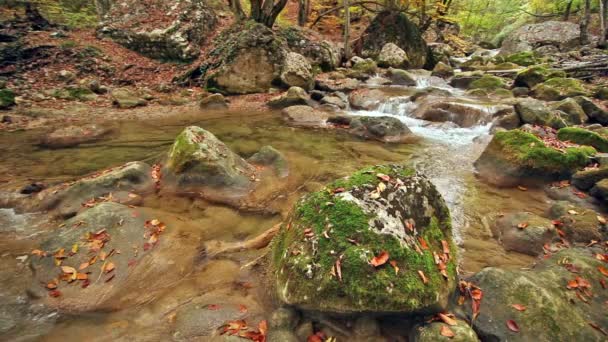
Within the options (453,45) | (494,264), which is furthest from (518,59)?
(494,264)

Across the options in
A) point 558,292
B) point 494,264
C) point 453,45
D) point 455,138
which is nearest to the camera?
point 558,292

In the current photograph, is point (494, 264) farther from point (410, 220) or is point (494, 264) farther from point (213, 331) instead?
point (213, 331)

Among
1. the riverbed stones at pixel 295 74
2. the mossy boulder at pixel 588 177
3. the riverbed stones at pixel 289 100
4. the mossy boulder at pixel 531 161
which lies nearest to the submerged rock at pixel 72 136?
the riverbed stones at pixel 289 100

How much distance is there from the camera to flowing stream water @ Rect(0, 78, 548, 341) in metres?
2.91

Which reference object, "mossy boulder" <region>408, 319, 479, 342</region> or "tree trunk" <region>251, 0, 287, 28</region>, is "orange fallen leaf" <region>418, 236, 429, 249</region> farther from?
"tree trunk" <region>251, 0, 287, 28</region>

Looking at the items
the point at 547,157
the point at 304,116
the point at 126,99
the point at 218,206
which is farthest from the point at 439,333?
the point at 126,99

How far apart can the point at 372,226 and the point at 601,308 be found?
2116 millimetres

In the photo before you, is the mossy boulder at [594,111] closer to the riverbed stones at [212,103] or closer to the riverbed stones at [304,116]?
the riverbed stones at [304,116]

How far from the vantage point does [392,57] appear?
59.3ft

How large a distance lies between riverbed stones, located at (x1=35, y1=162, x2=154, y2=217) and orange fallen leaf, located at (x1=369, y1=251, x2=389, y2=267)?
12.7 ft

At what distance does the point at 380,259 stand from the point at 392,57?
1758cm

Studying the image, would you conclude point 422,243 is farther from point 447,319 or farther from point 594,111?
point 594,111

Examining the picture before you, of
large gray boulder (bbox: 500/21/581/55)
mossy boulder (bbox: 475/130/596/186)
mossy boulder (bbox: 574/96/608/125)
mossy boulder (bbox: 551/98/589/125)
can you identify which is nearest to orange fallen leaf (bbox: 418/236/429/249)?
mossy boulder (bbox: 475/130/596/186)

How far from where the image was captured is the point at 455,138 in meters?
8.77
